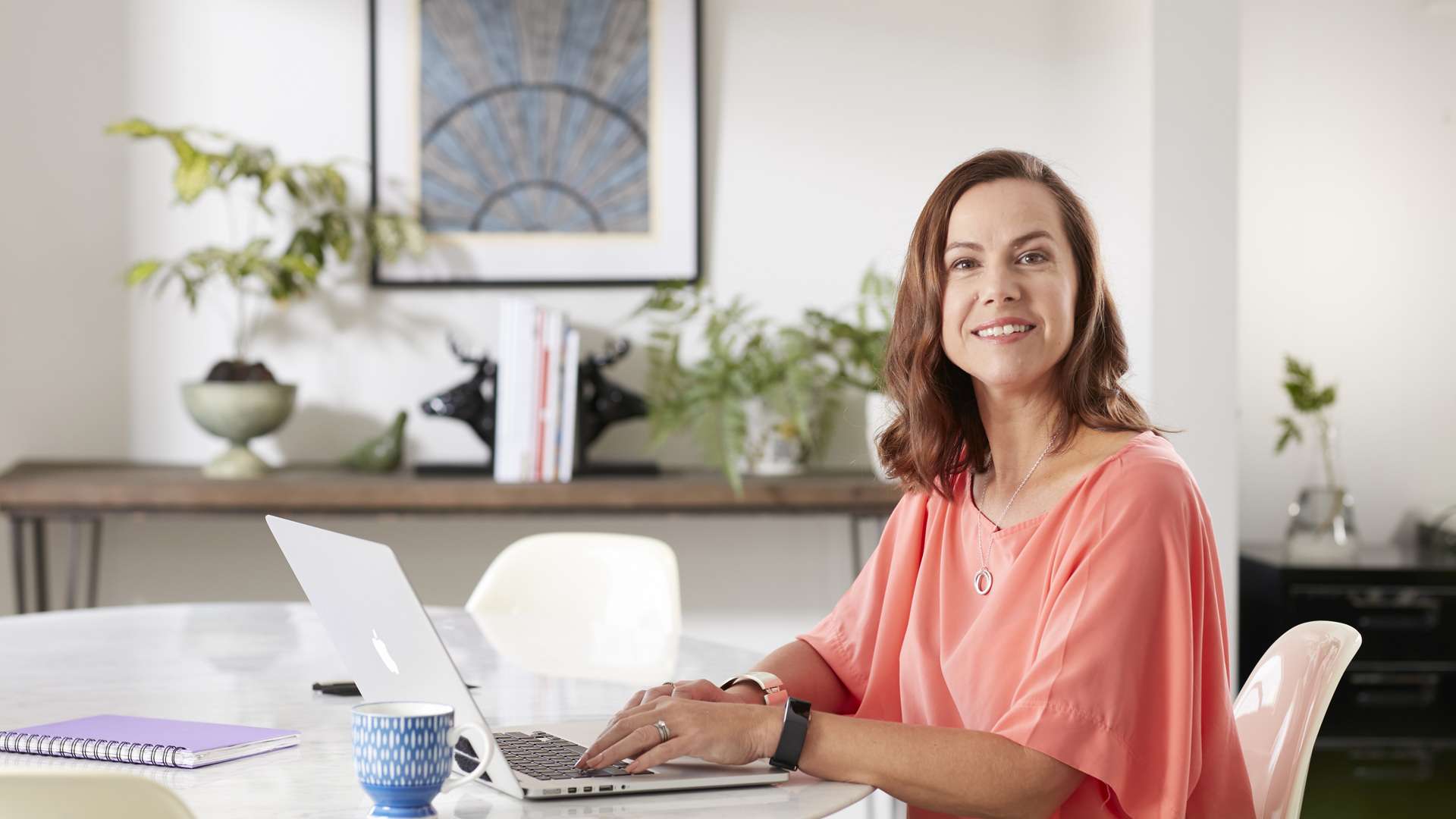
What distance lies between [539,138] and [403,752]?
2.65 metres

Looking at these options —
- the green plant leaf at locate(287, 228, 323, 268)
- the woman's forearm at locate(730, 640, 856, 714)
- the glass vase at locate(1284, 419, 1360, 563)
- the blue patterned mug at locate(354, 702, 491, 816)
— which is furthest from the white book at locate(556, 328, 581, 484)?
the blue patterned mug at locate(354, 702, 491, 816)

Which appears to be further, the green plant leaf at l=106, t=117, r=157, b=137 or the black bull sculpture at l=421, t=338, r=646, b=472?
the black bull sculpture at l=421, t=338, r=646, b=472

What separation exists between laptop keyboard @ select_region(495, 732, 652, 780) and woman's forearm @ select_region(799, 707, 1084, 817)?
17cm

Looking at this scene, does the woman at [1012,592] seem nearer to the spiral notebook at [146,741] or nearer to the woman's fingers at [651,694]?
the woman's fingers at [651,694]

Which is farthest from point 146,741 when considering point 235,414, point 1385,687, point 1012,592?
point 1385,687

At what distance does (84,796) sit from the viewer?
856 mm

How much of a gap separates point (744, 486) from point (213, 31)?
181 centimetres

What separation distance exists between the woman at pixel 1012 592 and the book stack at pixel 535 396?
1.53 m

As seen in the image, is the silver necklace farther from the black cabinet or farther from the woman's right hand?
the black cabinet

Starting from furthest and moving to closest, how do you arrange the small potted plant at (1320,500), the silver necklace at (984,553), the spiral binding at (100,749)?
1. the small potted plant at (1320,500)
2. the silver necklace at (984,553)
3. the spiral binding at (100,749)

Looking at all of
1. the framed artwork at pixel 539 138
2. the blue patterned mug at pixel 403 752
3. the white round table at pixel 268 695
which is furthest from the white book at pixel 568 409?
the blue patterned mug at pixel 403 752

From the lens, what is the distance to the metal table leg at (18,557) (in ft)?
9.91

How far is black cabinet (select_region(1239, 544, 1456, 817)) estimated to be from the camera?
3059 mm

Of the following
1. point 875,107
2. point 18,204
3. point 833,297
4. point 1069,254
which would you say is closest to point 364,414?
point 18,204
